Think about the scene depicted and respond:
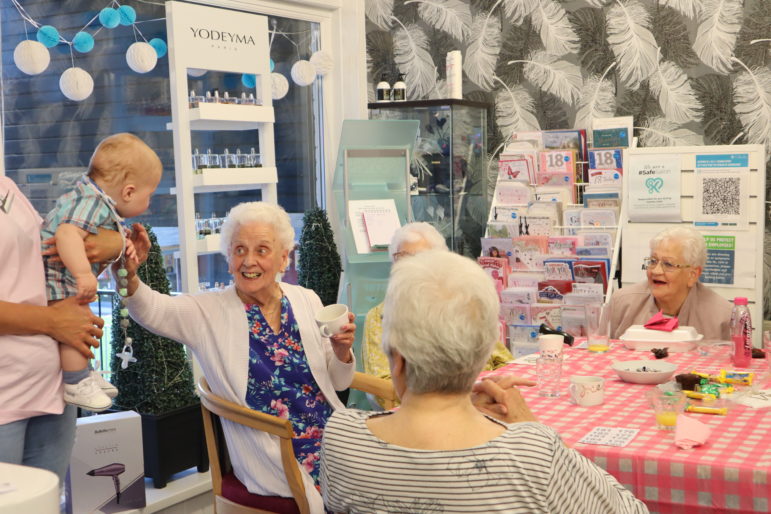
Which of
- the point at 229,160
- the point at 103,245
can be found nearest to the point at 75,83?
the point at 229,160

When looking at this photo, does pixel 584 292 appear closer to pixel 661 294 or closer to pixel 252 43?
pixel 661 294

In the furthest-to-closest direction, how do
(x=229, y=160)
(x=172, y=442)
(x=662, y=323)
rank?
(x=229, y=160)
(x=172, y=442)
(x=662, y=323)

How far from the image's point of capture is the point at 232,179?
480cm

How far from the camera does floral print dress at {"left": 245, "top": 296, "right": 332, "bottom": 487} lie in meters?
2.73

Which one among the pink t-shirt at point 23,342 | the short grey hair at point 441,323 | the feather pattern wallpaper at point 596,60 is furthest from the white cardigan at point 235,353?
the feather pattern wallpaper at point 596,60

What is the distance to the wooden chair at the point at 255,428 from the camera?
8.27ft

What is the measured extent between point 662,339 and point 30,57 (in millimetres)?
3016

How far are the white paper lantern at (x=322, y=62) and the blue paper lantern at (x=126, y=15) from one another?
4.63 feet

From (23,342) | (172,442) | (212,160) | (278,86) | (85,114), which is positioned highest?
(278,86)

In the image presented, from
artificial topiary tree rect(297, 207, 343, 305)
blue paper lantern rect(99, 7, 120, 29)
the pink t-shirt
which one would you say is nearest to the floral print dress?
the pink t-shirt

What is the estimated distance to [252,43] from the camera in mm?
4984

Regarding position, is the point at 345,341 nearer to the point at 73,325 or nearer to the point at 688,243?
the point at 73,325

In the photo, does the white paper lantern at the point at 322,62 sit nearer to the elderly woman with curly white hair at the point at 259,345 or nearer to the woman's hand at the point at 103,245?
the elderly woman with curly white hair at the point at 259,345

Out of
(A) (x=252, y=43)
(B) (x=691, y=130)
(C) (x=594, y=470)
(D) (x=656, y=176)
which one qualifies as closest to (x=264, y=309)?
(C) (x=594, y=470)
